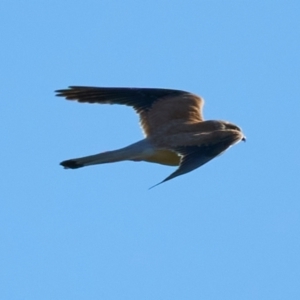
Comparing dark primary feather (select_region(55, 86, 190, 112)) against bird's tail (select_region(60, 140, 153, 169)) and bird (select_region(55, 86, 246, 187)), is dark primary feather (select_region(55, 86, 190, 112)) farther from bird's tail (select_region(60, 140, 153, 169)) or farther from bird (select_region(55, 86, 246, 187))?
bird's tail (select_region(60, 140, 153, 169))

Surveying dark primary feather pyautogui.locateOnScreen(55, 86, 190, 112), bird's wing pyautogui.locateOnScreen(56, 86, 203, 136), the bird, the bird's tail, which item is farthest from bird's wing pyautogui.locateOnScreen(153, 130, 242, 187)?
dark primary feather pyautogui.locateOnScreen(55, 86, 190, 112)

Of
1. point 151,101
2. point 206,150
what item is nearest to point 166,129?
point 151,101

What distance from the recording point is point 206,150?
14.2m

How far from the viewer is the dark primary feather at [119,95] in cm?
1579

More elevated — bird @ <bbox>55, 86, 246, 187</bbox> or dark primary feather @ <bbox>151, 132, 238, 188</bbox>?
bird @ <bbox>55, 86, 246, 187</bbox>

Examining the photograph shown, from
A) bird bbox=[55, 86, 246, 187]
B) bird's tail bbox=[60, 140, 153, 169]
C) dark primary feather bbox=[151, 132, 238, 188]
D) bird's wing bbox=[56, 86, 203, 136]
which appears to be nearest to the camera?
dark primary feather bbox=[151, 132, 238, 188]

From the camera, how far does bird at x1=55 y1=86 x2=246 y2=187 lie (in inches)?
567

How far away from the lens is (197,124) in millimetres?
15391

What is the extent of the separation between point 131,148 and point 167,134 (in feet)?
1.53

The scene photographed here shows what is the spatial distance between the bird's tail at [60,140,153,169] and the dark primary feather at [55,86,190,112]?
968mm

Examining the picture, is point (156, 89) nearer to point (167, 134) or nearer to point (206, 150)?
point (167, 134)

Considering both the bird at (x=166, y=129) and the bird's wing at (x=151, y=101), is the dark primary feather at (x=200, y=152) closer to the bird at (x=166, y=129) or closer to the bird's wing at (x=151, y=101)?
the bird at (x=166, y=129)

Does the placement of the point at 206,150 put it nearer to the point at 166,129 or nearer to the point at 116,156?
the point at 116,156

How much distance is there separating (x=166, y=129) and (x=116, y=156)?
2.68ft
